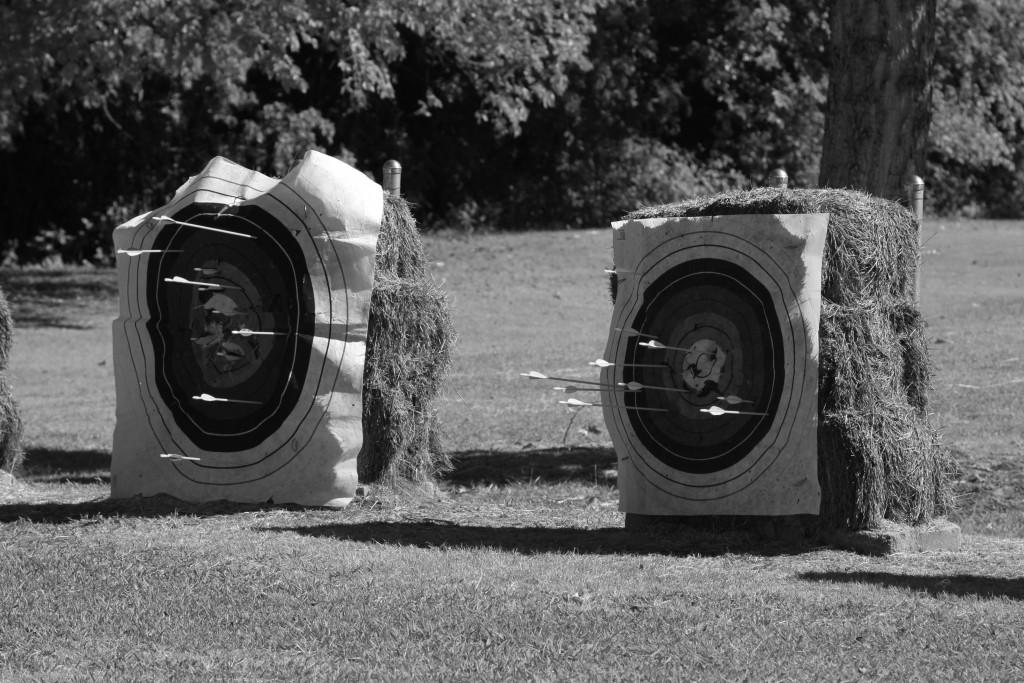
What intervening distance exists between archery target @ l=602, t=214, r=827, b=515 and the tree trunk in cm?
273

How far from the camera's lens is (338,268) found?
8047mm

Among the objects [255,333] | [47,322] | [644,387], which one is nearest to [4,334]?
[255,333]

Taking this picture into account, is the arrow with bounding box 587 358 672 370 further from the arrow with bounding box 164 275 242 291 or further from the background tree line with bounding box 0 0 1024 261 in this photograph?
the background tree line with bounding box 0 0 1024 261

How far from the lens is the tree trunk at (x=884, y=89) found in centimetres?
961

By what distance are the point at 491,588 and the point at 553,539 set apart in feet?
4.59

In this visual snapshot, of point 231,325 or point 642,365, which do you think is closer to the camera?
point 642,365

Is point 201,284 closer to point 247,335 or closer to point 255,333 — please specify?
point 247,335

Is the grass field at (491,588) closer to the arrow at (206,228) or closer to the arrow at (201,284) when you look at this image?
the arrow at (201,284)

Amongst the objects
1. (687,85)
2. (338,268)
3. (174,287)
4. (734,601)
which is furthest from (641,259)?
(687,85)

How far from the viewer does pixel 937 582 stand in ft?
20.7

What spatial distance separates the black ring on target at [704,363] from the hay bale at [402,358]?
4.49ft

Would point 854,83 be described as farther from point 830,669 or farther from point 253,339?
point 830,669

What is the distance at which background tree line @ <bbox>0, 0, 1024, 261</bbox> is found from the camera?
2469 cm

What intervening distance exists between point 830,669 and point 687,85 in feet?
84.4
